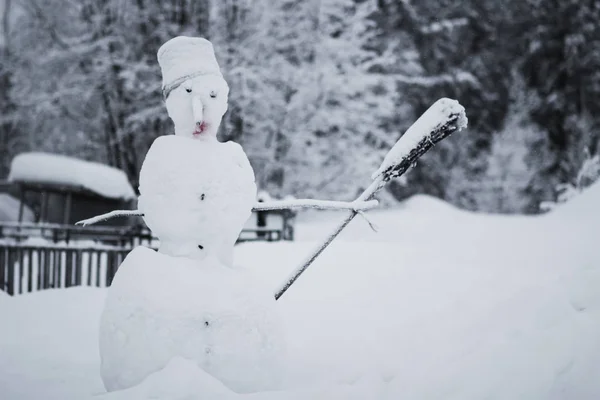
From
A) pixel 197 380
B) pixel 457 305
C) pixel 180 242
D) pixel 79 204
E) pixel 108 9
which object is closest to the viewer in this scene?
pixel 197 380

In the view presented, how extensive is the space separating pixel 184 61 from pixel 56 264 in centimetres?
484

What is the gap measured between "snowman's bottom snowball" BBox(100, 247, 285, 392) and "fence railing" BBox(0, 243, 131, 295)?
4.19 meters

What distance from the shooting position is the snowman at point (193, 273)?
2781mm

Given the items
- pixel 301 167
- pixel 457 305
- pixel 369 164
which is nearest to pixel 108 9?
pixel 301 167

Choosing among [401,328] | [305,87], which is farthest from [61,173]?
[401,328]

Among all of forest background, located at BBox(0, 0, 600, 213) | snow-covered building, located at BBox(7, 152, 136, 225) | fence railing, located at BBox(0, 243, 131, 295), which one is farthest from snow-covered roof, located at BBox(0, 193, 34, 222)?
fence railing, located at BBox(0, 243, 131, 295)

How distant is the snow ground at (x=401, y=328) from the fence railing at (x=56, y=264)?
0.53 m

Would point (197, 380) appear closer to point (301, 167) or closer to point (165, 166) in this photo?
point (165, 166)

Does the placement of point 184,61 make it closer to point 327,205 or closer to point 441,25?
point 327,205

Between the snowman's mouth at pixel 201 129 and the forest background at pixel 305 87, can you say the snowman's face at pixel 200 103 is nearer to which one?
the snowman's mouth at pixel 201 129

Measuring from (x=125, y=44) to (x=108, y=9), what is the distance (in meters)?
0.98

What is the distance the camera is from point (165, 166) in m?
2.96

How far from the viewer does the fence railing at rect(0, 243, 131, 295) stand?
22.4 feet

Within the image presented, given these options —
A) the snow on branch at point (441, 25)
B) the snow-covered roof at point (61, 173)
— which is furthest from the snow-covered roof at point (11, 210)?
the snow on branch at point (441, 25)
